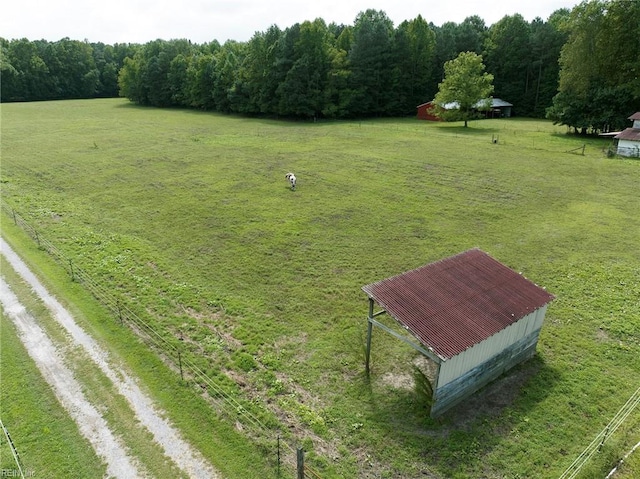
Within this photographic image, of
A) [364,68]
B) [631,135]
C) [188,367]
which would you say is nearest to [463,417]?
[188,367]

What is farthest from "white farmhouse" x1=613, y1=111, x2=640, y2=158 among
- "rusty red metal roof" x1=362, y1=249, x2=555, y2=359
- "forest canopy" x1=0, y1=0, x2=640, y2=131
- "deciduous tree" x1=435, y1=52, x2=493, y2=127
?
"rusty red metal roof" x1=362, y1=249, x2=555, y2=359

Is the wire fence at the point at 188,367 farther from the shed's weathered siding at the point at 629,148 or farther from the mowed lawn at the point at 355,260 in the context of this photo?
the shed's weathered siding at the point at 629,148

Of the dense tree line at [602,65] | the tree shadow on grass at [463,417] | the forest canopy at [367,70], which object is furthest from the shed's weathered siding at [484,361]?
the forest canopy at [367,70]

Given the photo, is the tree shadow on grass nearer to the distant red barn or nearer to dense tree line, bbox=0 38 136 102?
the distant red barn

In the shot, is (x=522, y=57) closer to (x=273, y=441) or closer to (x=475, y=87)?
(x=475, y=87)

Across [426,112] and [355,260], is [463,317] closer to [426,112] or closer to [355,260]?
[355,260]

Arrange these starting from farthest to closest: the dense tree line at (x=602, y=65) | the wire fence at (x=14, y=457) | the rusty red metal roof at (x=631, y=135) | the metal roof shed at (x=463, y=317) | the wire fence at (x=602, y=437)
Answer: the dense tree line at (x=602, y=65) < the rusty red metal roof at (x=631, y=135) < the metal roof shed at (x=463, y=317) < the wire fence at (x=602, y=437) < the wire fence at (x=14, y=457)

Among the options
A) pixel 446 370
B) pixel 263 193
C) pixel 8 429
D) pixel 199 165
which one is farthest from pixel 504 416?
pixel 199 165
